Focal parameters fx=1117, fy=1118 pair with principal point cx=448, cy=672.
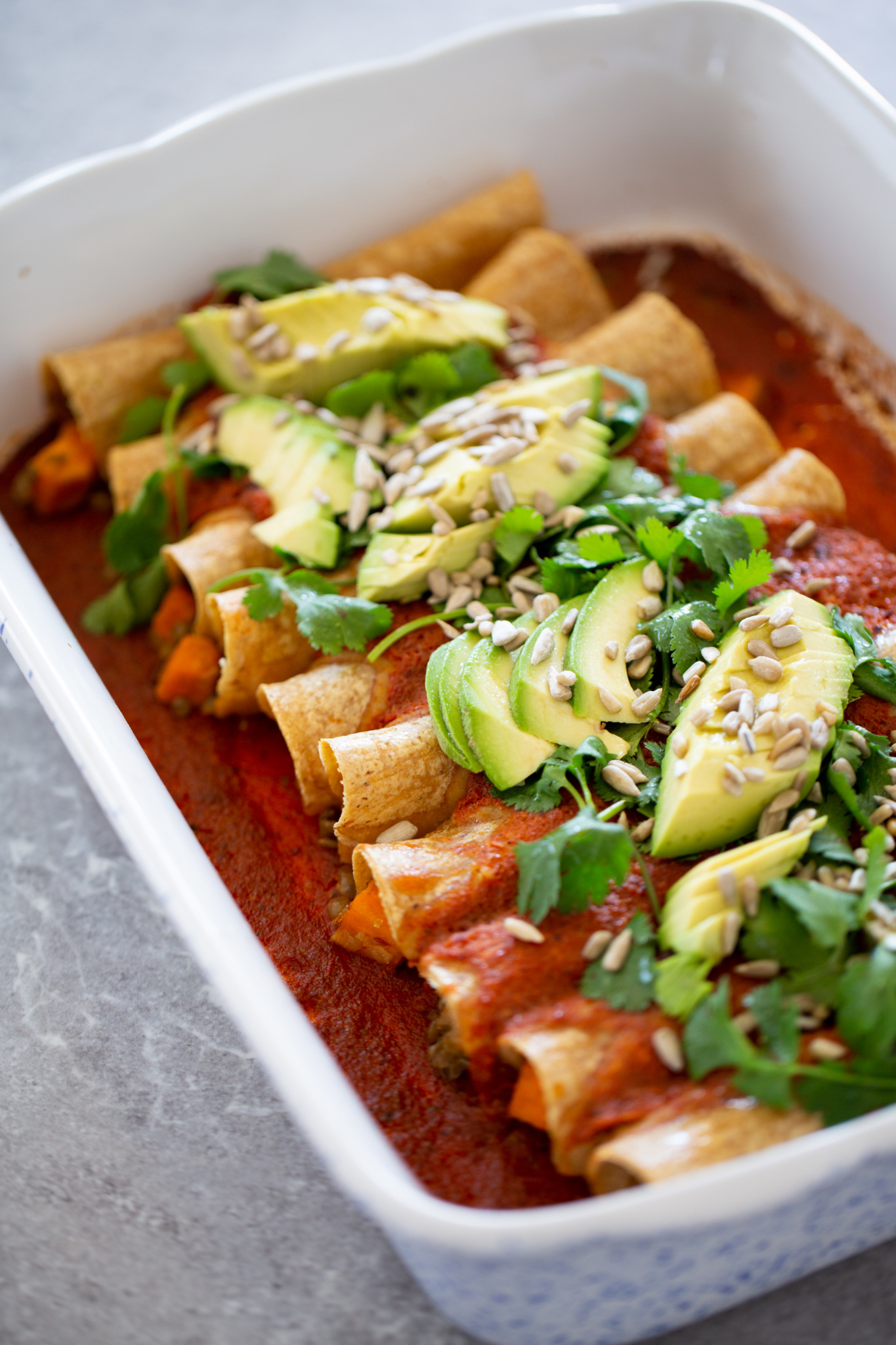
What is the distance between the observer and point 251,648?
2.75 meters

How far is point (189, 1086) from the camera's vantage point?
8.18 feet

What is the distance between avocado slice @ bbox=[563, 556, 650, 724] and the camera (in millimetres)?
2270

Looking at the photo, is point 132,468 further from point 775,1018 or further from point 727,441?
point 775,1018

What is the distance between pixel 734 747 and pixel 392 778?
73cm

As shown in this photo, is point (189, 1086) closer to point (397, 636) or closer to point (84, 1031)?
point (84, 1031)

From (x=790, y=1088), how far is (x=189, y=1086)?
1.34m

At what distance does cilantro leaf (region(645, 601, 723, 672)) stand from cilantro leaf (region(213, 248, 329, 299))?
167 centimetres

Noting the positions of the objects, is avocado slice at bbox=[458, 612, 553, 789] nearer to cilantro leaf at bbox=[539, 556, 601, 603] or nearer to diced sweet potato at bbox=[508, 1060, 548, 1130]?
cilantro leaf at bbox=[539, 556, 601, 603]

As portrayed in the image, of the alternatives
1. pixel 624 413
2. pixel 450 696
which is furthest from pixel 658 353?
pixel 450 696

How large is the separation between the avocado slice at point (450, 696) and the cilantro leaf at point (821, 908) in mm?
673

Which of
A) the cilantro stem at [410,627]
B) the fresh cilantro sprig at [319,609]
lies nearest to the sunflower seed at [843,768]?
the cilantro stem at [410,627]

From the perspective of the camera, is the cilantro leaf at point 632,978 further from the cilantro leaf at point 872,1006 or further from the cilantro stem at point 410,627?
the cilantro stem at point 410,627

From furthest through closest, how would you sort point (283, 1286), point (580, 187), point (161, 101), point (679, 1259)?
1. point (161, 101)
2. point (580, 187)
3. point (283, 1286)
4. point (679, 1259)

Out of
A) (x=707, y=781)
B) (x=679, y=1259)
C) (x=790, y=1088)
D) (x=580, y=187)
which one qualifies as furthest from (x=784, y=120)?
(x=679, y=1259)
